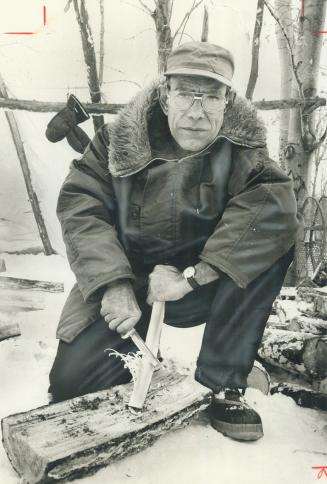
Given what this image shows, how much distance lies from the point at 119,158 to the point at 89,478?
0.99 m

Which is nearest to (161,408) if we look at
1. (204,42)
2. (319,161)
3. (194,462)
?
(194,462)

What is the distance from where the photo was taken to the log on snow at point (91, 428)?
3.96 ft

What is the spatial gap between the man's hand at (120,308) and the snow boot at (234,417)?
0.42 meters

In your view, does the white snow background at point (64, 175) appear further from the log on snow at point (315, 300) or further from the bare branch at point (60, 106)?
the log on snow at point (315, 300)

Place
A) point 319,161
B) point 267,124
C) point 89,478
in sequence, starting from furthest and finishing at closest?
point 319,161, point 267,124, point 89,478

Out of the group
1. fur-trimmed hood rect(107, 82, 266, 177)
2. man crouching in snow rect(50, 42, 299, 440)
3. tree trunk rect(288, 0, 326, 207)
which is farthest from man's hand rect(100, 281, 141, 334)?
tree trunk rect(288, 0, 326, 207)

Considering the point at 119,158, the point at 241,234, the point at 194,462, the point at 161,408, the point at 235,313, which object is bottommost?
the point at 194,462

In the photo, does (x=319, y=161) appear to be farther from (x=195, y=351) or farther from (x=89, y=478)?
(x=89, y=478)

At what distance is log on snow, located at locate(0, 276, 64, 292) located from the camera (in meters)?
1.74

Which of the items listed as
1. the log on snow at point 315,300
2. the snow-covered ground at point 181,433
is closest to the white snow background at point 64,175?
the snow-covered ground at point 181,433

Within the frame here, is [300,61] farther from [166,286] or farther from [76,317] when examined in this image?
[76,317]

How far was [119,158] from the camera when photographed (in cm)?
161

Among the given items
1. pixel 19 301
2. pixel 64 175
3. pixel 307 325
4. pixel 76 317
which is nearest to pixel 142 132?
pixel 64 175

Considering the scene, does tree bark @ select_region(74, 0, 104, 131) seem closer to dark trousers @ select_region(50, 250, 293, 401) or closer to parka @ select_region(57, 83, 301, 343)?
parka @ select_region(57, 83, 301, 343)
